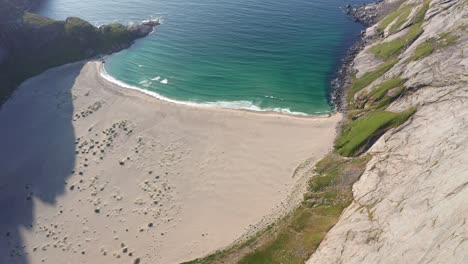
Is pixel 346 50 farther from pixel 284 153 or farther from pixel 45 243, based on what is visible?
pixel 45 243

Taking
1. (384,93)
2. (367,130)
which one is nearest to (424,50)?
(384,93)

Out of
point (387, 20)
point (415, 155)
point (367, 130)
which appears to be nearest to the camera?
point (415, 155)

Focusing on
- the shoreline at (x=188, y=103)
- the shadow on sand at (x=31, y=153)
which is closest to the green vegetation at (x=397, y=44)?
the shoreline at (x=188, y=103)

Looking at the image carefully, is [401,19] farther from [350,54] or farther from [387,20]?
[350,54]

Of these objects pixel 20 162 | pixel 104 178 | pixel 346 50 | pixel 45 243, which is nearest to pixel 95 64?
pixel 20 162

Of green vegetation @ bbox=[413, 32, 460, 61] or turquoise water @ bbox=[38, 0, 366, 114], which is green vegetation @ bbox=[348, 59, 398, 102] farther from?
turquoise water @ bbox=[38, 0, 366, 114]

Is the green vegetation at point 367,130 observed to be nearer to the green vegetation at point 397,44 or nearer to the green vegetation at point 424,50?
the green vegetation at point 424,50

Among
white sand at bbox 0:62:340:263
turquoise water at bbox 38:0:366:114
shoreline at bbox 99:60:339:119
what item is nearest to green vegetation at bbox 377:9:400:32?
turquoise water at bbox 38:0:366:114
